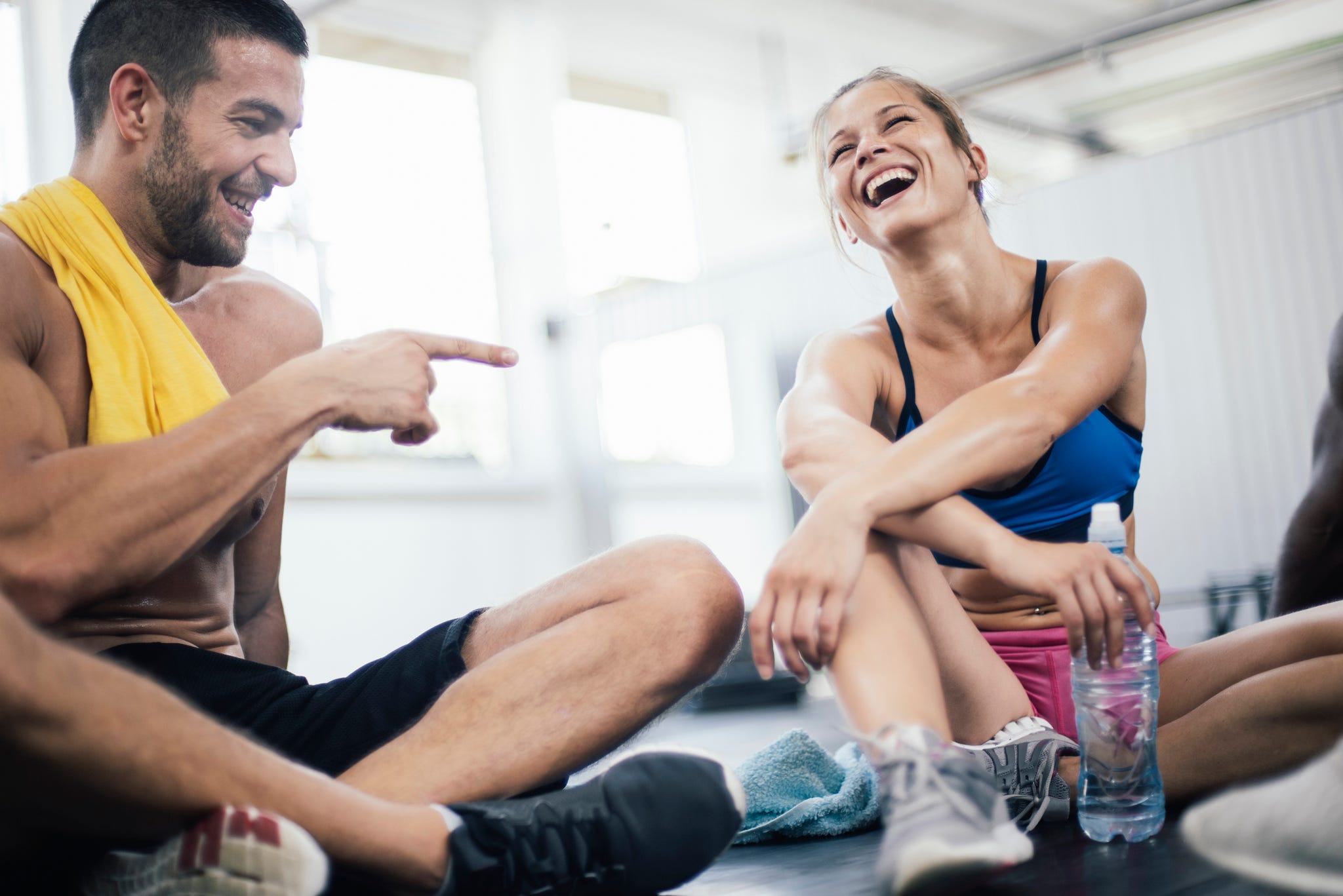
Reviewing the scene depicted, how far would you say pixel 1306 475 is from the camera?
104 inches

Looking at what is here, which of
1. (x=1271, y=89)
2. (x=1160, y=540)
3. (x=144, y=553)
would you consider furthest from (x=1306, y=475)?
(x=1271, y=89)

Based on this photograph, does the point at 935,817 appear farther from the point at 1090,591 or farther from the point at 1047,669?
the point at 1047,669

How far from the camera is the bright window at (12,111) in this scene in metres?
3.19

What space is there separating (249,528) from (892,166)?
90cm

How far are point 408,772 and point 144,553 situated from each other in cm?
30

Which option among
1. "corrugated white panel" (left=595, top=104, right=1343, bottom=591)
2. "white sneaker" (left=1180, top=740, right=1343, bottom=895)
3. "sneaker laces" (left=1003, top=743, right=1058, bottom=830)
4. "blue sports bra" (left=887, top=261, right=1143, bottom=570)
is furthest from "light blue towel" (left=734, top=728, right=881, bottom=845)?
"corrugated white panel" (left=595, top=104, right=1343, bottom=591)

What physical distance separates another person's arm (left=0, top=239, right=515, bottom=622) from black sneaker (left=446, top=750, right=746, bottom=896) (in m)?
0.34

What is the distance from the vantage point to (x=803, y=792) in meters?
1.50

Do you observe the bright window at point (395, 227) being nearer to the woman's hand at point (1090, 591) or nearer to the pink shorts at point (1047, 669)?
the pink shorts at point (1047, 669)

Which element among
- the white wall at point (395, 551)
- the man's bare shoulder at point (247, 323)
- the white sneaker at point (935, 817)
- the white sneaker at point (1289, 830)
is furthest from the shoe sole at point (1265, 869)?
the white wall at point (395, 551)

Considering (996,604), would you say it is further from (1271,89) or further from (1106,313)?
(1271,89)

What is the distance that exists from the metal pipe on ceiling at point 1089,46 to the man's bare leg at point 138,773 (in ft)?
11.0

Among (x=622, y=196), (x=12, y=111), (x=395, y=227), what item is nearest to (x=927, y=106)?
(x=12, y=111)

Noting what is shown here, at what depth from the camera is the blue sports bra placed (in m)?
1.33
